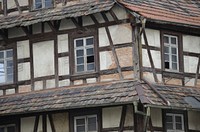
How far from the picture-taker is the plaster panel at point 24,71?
27609mm

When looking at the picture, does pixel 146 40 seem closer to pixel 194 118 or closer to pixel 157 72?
pixel 157 72

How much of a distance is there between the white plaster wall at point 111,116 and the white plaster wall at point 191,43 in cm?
368

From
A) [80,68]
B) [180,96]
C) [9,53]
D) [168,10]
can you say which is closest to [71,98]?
[80,68]

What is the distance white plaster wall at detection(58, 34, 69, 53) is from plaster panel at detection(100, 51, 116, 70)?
1528mm

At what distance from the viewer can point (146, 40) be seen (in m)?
25.8

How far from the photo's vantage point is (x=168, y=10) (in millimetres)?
27125

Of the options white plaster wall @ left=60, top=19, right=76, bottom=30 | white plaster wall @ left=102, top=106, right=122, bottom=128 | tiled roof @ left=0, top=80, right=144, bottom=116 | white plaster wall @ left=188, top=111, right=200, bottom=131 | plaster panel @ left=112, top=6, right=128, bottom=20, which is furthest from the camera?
white plaster wall @ left=60, top=19, right=76, bottom=30

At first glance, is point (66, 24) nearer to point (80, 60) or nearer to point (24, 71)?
point (80, 60)

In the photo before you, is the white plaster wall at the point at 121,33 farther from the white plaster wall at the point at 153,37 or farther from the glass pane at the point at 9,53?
the glass pane at the point at 9,53

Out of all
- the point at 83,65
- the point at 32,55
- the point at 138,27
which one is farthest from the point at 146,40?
the point at 32,55

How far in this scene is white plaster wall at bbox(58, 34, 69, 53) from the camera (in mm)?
26859

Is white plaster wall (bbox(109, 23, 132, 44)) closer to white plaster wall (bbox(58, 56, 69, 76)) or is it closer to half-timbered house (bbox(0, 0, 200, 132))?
half-timbered house (bbox(0, 0, 200, 132))

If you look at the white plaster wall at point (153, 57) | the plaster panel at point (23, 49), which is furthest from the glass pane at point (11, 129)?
the white plaster wall at point (153, 57)

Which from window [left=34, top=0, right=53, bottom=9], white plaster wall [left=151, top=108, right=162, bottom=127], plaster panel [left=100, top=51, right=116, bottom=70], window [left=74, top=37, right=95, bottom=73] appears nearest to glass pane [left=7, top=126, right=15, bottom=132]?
window [left=74, top=37, right=95, bottom=73]
